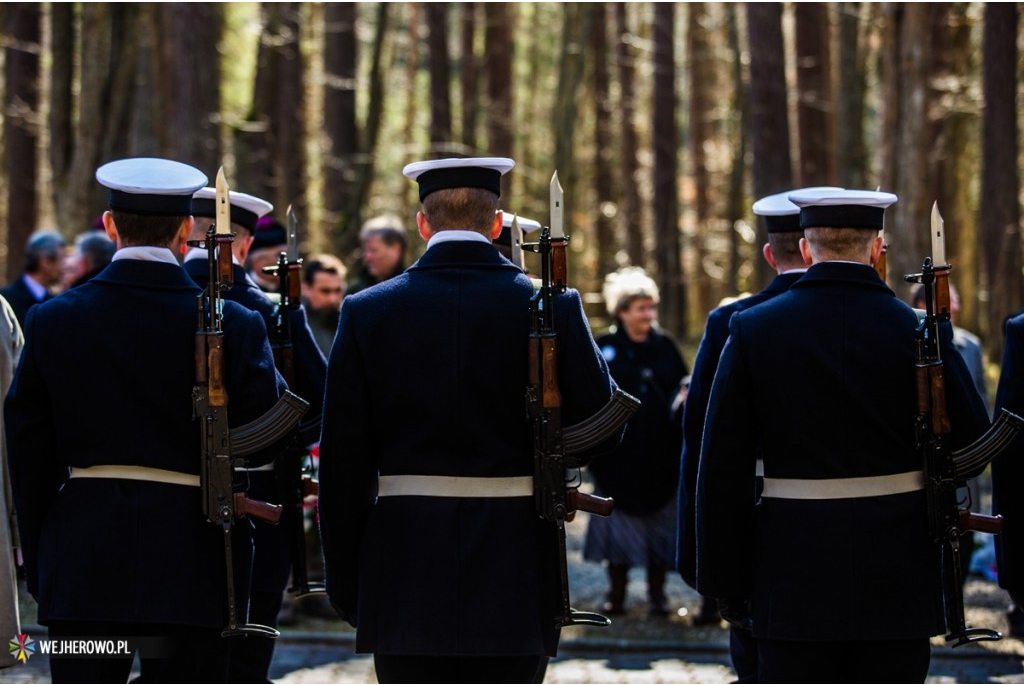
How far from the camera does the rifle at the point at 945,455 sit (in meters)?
4.76

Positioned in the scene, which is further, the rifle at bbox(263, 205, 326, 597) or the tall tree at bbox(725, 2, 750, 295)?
the tall tree at bbox(725, 2, 750, 295)

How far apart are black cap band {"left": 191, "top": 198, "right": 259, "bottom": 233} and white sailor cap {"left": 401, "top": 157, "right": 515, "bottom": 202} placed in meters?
1.66

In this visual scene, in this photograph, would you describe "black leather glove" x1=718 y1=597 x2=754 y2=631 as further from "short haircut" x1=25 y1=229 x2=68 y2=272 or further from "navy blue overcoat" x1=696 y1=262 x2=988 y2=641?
"short haircut" x1=25 y1=229 x2=68 y2=272

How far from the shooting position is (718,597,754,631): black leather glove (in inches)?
196

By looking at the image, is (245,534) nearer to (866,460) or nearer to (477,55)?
(866,460)

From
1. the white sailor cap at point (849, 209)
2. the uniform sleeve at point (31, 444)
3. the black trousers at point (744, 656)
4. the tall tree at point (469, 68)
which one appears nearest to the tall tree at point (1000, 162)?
the black trousers at point (744, 656)

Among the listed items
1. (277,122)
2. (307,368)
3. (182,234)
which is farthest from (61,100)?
(182,234)

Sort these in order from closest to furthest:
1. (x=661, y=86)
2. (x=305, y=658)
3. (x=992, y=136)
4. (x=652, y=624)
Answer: (x=305, y=658) → (x=652, y=624) → (x=992, y=136) → (x=661, y=86)

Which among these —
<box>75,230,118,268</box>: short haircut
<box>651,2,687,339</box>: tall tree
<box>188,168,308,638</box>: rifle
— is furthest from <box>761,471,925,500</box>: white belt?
<box>651,2,687,339</box>: tall tree

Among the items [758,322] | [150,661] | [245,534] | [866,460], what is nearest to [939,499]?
[866,460]

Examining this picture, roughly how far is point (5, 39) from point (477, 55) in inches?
542

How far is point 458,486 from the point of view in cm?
445

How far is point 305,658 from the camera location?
8539mm

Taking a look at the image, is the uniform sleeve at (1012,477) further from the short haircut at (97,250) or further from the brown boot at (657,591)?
the short haircut at (97,250)
